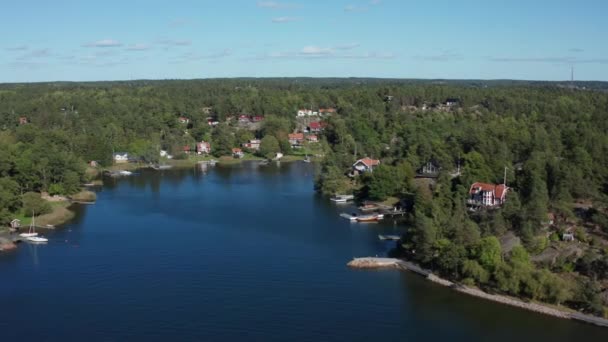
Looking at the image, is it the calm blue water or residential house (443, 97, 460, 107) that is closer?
the calm blue water

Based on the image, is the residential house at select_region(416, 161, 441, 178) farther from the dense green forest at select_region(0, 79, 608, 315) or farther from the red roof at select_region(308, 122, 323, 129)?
the red roof at select_region(308, 122, 323, 129)

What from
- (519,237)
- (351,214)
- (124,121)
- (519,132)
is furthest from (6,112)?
(519,237)

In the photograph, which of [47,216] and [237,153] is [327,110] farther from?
[47,216]

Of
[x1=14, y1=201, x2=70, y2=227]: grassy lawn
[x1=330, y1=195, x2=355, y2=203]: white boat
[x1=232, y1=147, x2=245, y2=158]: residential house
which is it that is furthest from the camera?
[x1=232, y1=147, x2=245, y2=158]: residential house

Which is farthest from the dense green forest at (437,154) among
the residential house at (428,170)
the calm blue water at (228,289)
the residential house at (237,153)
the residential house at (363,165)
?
the calm blue water at (228,289)

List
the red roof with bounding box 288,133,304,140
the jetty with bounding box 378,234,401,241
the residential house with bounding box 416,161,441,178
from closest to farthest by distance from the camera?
the jetty with bounding box 378,234,401,241
the residential house with bounding box 416,161,441,178
the red roof with bounding box 288,133,304,140

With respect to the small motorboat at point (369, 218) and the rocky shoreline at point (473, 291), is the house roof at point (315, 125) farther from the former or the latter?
the rocky shoreline at point (473, 291)

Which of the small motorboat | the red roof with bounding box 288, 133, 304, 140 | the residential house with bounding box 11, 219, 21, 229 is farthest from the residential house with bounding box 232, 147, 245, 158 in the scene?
the residential house with bounding box 11, 219, 21, 229
